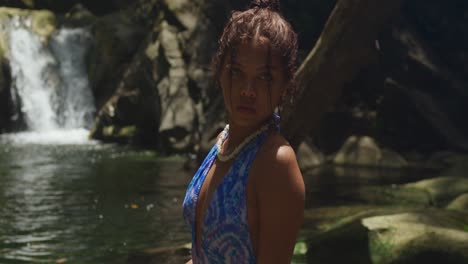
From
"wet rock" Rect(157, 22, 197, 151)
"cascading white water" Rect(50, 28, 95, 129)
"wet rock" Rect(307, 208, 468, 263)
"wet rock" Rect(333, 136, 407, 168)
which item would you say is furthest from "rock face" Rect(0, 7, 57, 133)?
"wet rock" Rect(307, 208, 468, 263)

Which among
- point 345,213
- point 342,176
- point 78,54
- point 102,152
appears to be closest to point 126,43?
point 78,54

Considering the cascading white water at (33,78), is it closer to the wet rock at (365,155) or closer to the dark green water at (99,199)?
the dark green water at (99,199)

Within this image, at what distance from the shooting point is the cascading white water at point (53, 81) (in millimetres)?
23922

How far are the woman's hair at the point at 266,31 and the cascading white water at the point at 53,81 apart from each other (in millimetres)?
21181

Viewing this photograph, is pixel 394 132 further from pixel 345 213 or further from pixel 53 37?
pixel 53 37

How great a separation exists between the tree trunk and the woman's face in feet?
18.6

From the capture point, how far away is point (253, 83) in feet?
6.80

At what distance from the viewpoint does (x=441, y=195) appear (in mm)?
10875

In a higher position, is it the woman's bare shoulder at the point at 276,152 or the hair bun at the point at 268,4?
the hair bun at the point at 268,4

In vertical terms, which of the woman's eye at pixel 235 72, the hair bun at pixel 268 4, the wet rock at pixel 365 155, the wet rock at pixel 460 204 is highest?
the hair bun at pixel 268 4

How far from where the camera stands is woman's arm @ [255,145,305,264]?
73.9 inches

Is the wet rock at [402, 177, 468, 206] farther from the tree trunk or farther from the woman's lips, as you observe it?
the woman's lips

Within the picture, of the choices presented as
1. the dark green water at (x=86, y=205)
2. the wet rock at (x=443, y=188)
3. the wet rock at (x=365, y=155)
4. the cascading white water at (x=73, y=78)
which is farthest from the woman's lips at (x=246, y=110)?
the cascading white water at (x=73, y=78)

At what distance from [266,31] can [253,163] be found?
37 centimetres
